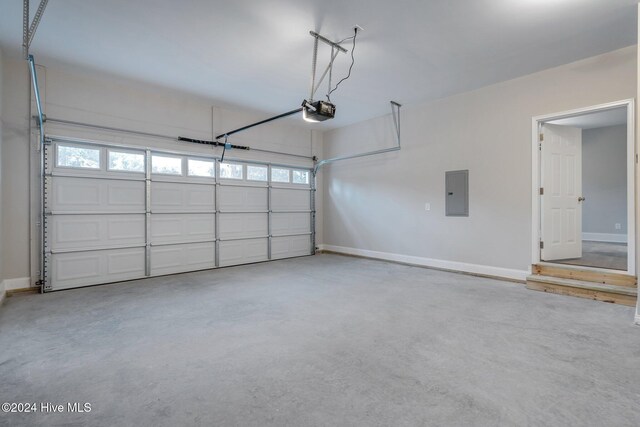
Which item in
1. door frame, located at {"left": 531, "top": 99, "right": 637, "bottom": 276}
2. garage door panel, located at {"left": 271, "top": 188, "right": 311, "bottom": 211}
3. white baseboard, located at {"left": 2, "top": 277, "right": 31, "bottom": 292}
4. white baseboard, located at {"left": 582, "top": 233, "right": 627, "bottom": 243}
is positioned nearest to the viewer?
door frame, located at {"left": 531, "top": 99, "right": 637, "bottom": 276}

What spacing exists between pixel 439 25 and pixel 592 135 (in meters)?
7.22

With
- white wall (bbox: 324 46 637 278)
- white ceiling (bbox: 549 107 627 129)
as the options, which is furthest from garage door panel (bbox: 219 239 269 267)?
white ceiling (bbox: 549 107 627 129)

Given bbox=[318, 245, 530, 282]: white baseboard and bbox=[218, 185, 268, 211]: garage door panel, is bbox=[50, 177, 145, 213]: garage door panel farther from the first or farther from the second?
bbox=[318, 245, 530, 282]: white baseboard

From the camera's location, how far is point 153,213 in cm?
517

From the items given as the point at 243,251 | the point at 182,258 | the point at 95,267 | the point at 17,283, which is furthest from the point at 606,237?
the point at 17,283

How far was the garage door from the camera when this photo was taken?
14.4 feet

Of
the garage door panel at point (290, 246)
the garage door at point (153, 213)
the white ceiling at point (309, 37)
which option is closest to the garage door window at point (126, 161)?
the garage door at point (153, 213)

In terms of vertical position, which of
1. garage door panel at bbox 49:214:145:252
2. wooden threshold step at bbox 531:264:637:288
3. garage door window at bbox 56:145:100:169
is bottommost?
wooden threshold step at bbox 531:264:637:288

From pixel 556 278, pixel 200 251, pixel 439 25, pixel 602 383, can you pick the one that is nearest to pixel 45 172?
pixel 200 251

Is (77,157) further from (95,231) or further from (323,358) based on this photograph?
(323,358)

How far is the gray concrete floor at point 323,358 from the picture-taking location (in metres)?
1.71

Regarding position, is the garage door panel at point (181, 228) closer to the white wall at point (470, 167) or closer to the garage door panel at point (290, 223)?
the garage door panel at point (290, 223)

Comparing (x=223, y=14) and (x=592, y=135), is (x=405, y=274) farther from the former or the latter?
(x=592, y=135)

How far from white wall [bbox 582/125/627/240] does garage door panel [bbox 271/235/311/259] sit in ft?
23.5
